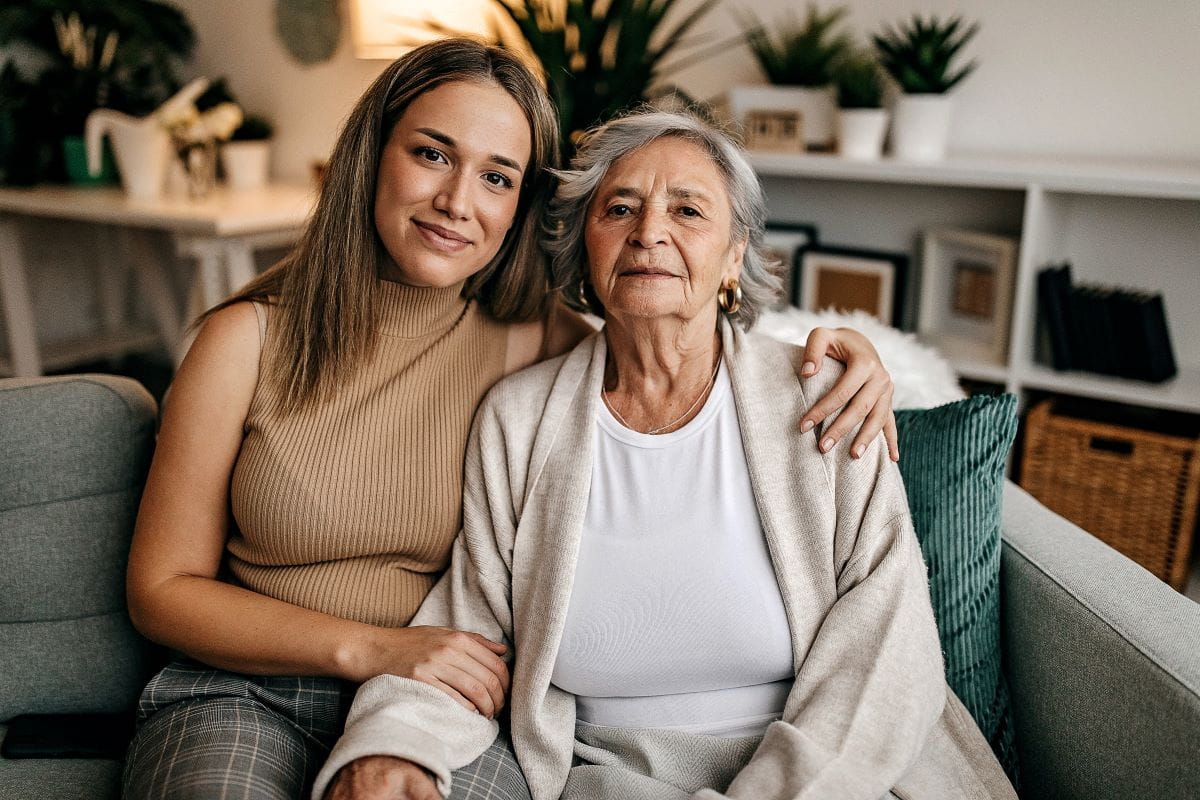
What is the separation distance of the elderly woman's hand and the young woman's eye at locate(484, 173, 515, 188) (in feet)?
1.63

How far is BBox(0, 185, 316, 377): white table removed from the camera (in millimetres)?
3010

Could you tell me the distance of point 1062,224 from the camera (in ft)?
8.21

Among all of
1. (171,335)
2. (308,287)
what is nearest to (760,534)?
(308,287)

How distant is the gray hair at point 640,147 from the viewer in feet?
4.31

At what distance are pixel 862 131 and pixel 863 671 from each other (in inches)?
69.4

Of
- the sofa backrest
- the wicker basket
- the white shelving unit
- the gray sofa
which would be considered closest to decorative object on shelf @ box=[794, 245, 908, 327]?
the white shelving unit

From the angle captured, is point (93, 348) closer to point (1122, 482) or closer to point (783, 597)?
point (783, 597)

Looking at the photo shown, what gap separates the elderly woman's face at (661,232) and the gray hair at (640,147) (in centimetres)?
2

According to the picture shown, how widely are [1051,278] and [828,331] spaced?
1.31 meters

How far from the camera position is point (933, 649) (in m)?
1.16

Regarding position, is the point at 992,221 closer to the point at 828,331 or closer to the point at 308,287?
the point at 828,331

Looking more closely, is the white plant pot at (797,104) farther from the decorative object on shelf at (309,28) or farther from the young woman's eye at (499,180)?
the decorative object on shelf at (309,28)

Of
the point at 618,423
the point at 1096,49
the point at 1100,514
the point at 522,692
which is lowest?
the point at 1100,514

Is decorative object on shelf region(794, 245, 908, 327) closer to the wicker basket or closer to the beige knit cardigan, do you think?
the wicker basket
